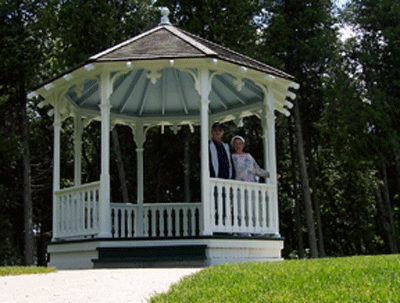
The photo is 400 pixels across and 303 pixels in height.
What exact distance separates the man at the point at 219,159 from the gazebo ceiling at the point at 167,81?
1053 millimetres

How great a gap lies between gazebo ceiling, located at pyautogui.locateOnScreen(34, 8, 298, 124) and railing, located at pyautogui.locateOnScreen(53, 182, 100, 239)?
193 cm

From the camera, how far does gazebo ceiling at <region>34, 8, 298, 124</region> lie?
1080cm

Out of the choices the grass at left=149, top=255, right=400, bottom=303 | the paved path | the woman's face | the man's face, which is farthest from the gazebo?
the grass at left=149, top=255, right=400, bottom=303

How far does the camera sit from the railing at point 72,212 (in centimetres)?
1123

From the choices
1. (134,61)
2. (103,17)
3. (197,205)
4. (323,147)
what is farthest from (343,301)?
(323,147)

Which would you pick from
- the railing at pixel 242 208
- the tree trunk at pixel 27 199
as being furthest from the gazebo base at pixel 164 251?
the tree trunk at pixel 27 199

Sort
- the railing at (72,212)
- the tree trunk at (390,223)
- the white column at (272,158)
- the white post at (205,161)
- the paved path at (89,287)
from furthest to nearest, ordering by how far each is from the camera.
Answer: the tree trunk at (390,223) → the white column at (272,158) → the railing at (72,212) → the white post at (205,161) → the paved path at (89,287)

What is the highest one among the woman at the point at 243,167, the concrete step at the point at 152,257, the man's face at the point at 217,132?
the man's face at the point at 217,132

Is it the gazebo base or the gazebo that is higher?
the gazebo

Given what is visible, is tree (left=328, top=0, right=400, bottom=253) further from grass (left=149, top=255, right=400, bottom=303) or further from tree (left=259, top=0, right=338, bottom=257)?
grass (left=149, top=255, right=400, bottom=303)

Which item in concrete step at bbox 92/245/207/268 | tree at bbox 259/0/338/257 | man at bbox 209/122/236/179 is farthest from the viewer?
tree at bbox 259/0/338/257

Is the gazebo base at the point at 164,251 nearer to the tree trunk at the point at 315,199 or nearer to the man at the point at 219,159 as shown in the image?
the man at the point at 219,159

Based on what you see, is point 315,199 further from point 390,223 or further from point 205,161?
point 205,161

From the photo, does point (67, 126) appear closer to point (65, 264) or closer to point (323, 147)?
point (323, 147)
